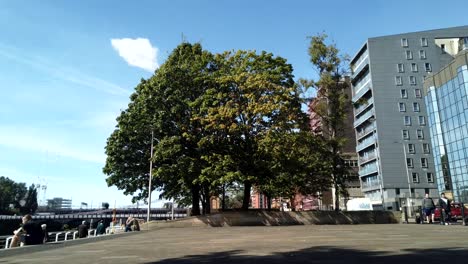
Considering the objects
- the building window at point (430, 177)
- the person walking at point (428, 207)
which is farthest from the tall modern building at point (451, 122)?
the person walking at point (428, 207)

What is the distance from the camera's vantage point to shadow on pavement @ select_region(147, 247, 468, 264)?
321 inches

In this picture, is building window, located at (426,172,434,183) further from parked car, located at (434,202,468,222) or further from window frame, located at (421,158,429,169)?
→ parked car, located at (434,202,468,222)

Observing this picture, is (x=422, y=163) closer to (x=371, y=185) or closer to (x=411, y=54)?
(x=371, y=185)

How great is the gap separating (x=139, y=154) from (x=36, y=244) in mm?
24161

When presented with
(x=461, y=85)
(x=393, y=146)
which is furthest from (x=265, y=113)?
(x=393, y=146)

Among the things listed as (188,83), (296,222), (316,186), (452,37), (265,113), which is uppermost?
(452,37)

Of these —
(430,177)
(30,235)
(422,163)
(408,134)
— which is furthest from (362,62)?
(30,235)

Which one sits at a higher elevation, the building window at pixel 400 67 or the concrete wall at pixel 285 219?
the building window at pixel 400 67

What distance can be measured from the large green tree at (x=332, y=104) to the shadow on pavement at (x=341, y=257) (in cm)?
2501

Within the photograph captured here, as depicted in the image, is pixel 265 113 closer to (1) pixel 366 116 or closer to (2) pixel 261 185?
(2) pixel 261 185

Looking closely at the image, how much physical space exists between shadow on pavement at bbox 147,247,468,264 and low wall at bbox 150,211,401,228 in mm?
22800

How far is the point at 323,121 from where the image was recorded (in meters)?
Result: 36.8

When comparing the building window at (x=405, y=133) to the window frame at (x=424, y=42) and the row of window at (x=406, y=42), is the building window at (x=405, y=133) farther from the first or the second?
the window frame at (x=424, y=42)

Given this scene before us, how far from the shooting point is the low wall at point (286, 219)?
32625 millimetres
